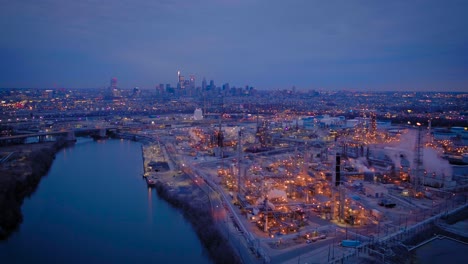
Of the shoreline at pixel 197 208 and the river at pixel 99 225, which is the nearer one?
the shoreline at pixel 197 208

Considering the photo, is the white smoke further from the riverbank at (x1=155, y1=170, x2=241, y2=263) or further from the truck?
the riverbank at (x1=155, y1=170, x2=241, y2=263)

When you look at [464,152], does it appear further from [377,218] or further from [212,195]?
[212,195]

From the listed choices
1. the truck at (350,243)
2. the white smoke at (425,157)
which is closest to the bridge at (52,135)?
the white smoke at (425,157)

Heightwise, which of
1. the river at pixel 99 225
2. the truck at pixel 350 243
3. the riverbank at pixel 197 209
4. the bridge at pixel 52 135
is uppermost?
the bridge at pixel 52 135

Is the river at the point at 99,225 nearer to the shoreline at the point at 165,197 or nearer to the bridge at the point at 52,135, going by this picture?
the shoreline at the point at 165,197

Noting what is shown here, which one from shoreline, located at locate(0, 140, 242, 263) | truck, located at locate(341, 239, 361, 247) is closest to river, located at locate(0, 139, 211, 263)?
shoreline, located at locate(0, 140, 242, 263)

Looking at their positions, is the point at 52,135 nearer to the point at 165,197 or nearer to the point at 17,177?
the point at 17,177

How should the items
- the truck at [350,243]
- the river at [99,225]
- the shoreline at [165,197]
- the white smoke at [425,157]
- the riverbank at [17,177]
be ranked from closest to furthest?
1. the truck at [350,243]
2. the shoreline at [165,197]
3. the river at [99,225]
4. the riverbank at [17,177]
5. the white smoke at [425,157]
